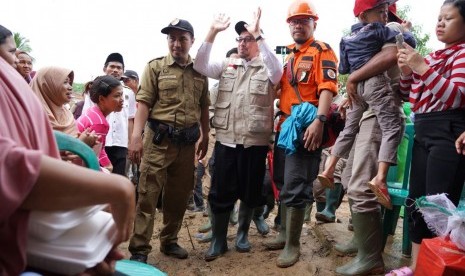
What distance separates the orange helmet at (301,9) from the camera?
3285 millimetres

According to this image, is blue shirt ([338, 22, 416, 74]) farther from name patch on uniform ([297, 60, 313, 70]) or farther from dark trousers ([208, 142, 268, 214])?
dark trousers ([208, 142, 268, 214])

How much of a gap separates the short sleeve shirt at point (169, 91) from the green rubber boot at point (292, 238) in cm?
127

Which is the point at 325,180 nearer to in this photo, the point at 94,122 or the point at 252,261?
the point at 252,261

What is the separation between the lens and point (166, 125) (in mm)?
3434

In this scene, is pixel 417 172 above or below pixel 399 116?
below

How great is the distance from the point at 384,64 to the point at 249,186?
160cm

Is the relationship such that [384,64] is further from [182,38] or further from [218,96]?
[182,38]

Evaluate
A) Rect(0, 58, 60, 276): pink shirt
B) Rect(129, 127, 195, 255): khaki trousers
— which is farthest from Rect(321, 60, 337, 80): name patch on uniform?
Rect(0, 58, 60, 276): pink shirt

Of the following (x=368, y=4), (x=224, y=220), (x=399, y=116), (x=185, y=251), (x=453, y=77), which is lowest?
(x=185, y=251)

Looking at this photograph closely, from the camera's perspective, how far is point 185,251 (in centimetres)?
371

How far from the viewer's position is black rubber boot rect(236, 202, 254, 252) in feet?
12.1

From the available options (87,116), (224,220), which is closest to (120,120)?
(87,116)

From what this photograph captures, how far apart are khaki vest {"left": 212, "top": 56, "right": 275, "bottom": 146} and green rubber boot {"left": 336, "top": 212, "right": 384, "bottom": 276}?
1.12 meters

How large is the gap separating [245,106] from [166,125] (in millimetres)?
758
